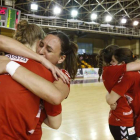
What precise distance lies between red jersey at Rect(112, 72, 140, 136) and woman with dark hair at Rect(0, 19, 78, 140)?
0.56 metres

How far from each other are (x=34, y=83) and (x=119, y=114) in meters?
1.27

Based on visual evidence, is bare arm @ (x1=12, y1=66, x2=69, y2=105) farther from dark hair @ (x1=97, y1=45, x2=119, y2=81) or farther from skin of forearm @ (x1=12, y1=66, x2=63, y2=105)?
dark hair @ (x1=97, y1=45, x2=119, y2=81)

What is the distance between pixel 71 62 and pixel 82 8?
20.5 metres

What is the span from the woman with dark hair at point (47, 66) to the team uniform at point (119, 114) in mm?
563

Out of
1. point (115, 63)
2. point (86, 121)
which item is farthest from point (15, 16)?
point (115, 63)

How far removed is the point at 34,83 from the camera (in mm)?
938

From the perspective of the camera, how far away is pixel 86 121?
4.59 m

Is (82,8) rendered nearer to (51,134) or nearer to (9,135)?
(51,134)

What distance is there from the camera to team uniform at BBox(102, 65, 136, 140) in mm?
1909

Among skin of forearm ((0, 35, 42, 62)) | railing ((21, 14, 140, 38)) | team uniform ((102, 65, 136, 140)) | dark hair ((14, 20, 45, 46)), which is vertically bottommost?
team uniform ((102, 65, 136, 140))

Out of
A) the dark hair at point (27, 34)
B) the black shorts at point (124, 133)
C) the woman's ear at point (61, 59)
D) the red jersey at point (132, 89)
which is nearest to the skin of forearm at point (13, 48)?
the dark hair at point (27, 34)

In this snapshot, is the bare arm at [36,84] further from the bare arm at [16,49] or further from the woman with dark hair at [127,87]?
the woman with dark hair at [127,87]

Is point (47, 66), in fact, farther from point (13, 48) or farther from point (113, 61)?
point (113, 61)

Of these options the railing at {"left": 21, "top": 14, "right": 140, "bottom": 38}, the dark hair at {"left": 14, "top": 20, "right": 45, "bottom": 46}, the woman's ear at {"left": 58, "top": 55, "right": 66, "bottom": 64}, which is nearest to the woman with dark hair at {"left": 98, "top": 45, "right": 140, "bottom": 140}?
the woman's ear at {"left": 58, "top": 55, "right": 66, "bottom": 64}
